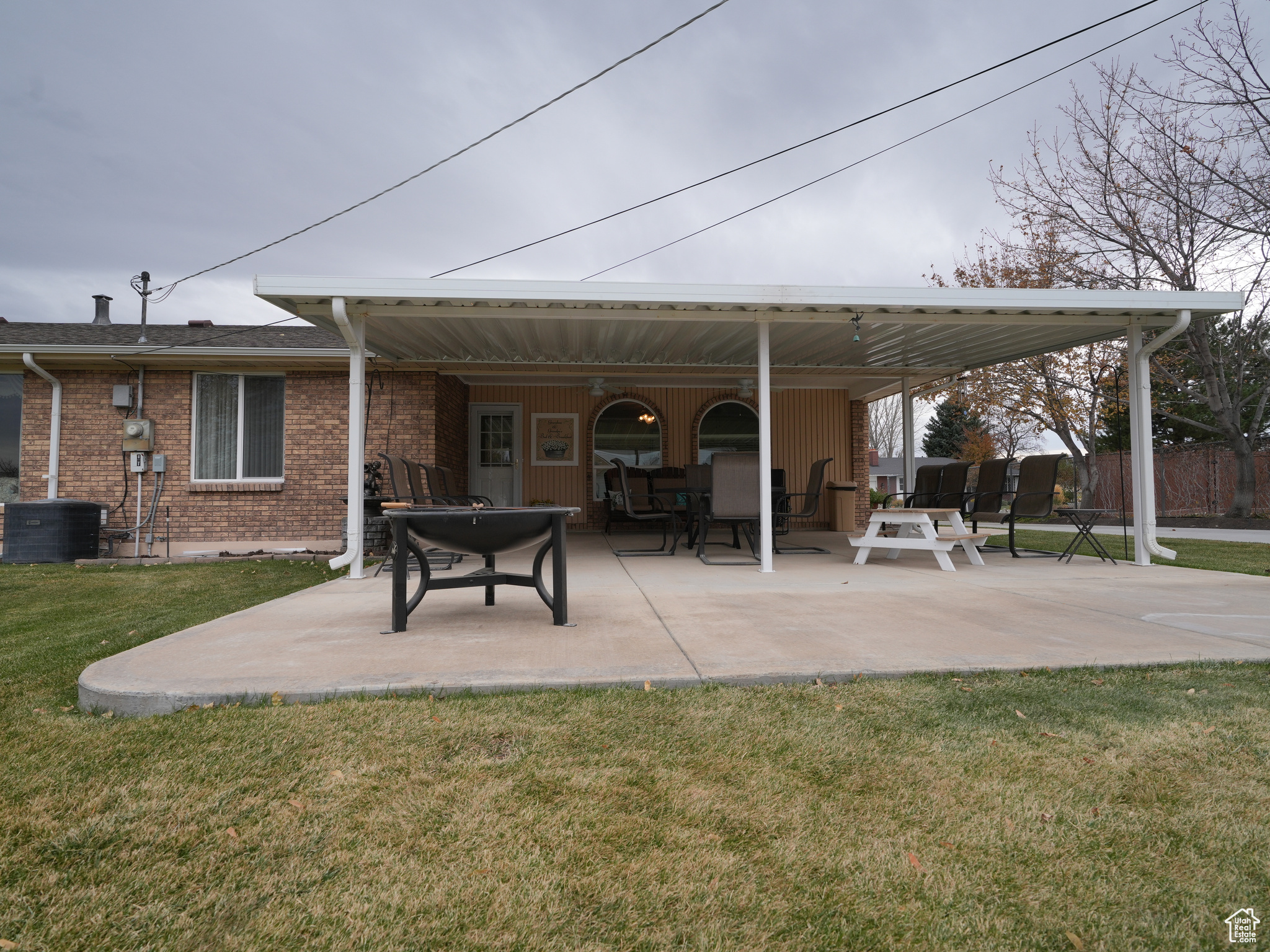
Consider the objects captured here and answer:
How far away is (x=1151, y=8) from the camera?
33.3 ft

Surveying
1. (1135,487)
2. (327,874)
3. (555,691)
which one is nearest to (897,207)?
(1135,487)

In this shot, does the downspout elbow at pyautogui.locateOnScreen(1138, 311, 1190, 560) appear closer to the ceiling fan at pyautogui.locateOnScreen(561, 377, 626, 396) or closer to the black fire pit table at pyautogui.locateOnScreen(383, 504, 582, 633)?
the black fire pit table at pyautogui.locateOnScreen(383, 504, 582, 633)

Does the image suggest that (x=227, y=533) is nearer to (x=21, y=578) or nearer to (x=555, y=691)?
(x=21, y=578)

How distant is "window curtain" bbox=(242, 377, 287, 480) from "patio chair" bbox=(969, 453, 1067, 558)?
8.32 m

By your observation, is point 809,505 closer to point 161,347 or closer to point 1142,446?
point 1142,446

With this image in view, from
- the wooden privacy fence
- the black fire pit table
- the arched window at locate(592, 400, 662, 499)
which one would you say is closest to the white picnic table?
the black fire pit table

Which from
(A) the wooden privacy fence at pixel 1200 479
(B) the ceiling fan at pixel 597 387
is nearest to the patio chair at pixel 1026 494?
(B) the ceiling fan at pixel 597 387

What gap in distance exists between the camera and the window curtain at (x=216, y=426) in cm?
907

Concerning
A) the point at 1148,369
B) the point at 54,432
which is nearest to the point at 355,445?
the point at 54,432

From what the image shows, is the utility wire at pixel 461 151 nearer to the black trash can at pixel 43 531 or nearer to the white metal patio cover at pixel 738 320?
the white metal patio cover at pixel 738 320

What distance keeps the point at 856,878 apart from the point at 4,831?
179cm

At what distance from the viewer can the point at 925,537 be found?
240 inches

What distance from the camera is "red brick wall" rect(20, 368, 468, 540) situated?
881 cm

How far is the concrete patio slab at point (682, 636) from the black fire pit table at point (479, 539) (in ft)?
0.61
